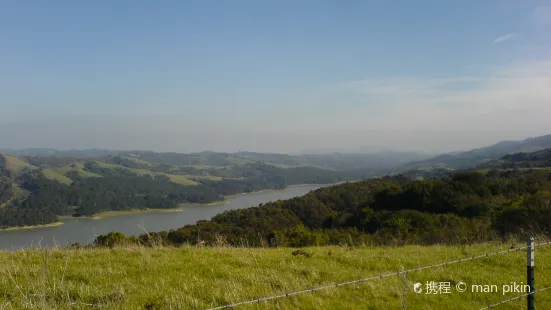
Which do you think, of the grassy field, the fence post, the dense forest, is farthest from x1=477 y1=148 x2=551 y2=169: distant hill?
the fence post

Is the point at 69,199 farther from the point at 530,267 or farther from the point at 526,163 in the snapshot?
the point at 530,267

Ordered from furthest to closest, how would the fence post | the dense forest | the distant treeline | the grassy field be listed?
the distant treeline → the dense forest → the grassy field → the fence post

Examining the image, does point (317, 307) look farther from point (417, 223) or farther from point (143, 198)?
point (143, 198)

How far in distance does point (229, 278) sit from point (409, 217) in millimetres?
36105

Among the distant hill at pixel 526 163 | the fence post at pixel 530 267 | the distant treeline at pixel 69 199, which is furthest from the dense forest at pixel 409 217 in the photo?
the distant treeline at pixel 69 199

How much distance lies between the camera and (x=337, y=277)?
275 inches

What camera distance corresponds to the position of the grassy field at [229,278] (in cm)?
525

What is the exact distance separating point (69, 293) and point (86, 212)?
15044cm

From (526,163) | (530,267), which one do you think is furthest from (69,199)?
(530,267)

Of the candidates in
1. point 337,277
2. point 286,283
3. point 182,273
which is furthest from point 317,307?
point 182,273

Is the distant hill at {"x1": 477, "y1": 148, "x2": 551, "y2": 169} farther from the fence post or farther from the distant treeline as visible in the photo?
the distant treeline

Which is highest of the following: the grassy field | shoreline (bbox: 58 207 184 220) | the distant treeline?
the grassy field

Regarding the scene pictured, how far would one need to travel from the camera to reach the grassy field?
207 inches

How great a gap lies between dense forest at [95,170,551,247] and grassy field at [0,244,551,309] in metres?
3.85
